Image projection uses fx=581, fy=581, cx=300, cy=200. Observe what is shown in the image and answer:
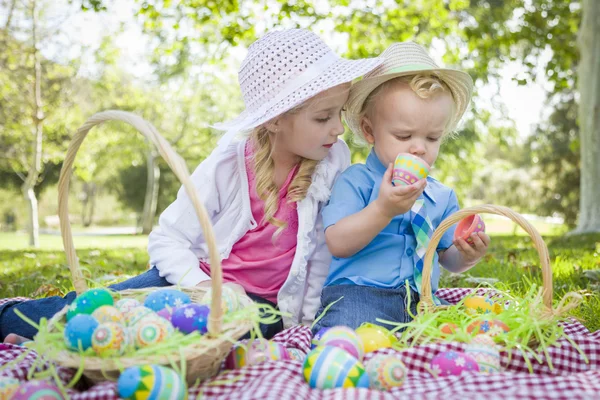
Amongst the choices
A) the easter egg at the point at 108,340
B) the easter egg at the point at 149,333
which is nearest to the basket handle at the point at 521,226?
the easter egg at the point at 149,333

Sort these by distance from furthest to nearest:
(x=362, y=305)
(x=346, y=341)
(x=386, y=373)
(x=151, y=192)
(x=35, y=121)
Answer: (x=151, y=192) < (x=35, y=121) < (x=362, y=305) < (x=346, y=341) < (x=386, y=373)

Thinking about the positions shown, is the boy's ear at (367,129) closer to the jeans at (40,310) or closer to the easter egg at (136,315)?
the jeans at (40,310)

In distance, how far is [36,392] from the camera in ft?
4.91

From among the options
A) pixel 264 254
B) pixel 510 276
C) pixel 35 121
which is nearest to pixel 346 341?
pixel 264 254

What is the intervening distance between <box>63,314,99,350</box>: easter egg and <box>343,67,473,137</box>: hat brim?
4.78ft

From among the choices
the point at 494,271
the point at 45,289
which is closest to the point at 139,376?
the point at 45,289

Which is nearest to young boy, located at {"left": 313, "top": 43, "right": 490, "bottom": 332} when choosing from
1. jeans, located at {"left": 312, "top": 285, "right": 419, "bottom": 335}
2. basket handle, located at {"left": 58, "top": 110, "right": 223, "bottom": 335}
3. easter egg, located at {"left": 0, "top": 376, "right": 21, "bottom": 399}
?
jeans, located at {"left": 312, "top": 285, "right": 419, "bottom": 335}

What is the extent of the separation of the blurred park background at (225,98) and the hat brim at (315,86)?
81 centimetres

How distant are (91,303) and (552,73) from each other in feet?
30.0

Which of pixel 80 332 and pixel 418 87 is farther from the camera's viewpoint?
pixel 418 87

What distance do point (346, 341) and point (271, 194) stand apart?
1001 millimetres

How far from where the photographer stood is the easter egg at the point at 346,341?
174cm

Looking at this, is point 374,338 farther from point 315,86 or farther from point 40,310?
point 40,310

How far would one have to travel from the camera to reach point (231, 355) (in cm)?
181
